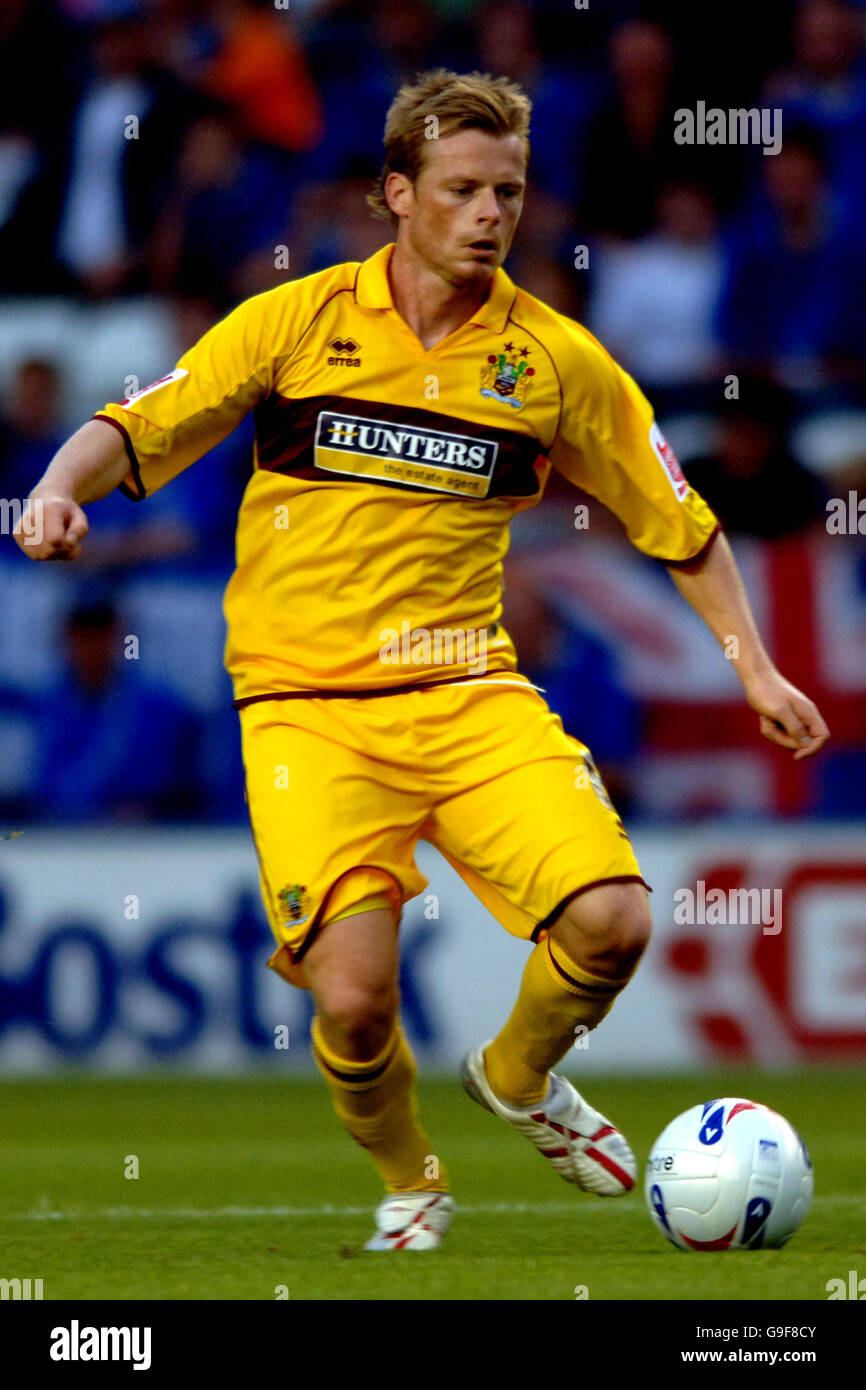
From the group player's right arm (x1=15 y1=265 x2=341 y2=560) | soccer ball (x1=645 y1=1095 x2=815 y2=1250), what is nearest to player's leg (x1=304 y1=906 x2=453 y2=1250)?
soccer ball (x1=645 y1=1095 x2=815 y2=1250)

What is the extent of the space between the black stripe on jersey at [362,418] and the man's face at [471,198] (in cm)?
32

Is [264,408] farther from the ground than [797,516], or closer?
closer

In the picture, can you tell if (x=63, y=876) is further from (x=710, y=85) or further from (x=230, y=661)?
(x=710, y=85)

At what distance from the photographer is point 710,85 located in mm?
11750

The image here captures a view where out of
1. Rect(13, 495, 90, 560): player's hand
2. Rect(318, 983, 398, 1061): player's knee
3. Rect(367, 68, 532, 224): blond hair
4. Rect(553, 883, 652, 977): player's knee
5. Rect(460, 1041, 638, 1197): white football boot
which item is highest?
Rect(367, 68, 532, 224): blond hair

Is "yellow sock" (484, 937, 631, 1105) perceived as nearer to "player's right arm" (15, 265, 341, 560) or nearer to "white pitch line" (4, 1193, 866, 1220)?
"white pitch line" (4, 1193, 866, 1220)

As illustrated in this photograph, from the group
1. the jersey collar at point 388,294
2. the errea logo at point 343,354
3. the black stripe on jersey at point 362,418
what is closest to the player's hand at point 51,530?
the black stripe on jersey at point 362,418

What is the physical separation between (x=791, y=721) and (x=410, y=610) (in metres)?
0.87

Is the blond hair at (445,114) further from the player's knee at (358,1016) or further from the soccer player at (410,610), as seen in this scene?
the player's knee at (358,1016)

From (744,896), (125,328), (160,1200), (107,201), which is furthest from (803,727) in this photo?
(107,201)

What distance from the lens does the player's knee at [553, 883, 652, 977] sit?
4785 millimetres

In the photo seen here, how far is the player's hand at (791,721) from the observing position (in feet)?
16.5

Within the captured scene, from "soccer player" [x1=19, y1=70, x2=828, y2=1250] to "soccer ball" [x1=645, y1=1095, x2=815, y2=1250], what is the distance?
39cm

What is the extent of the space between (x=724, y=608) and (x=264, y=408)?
45.1 inches
